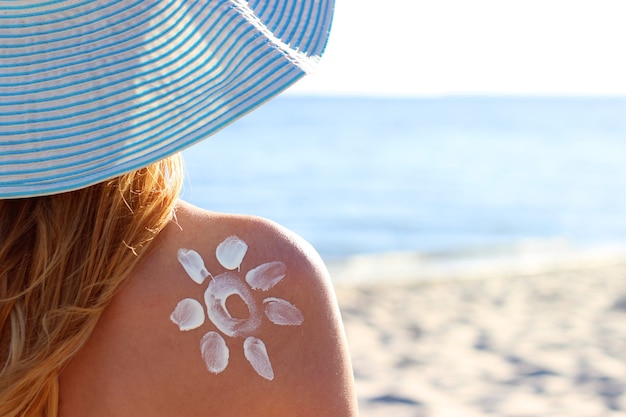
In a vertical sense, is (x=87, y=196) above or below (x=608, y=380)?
above

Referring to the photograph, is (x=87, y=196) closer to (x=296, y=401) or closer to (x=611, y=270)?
(x=296, y=401)

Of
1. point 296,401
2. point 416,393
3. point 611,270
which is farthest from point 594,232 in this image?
point 296,401

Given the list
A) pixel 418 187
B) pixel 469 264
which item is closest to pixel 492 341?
pixel 469 264

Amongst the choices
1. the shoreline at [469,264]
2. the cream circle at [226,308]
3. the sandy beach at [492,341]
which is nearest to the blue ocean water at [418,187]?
the shoreline at [469,264]

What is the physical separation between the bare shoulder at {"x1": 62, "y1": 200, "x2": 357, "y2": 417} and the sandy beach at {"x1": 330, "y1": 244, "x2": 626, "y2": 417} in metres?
2.62

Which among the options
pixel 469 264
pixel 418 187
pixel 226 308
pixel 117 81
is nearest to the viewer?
pixel 117 81

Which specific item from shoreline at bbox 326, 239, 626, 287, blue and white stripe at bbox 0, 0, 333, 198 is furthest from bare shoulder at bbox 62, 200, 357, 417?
shoreline at bbox 326, 239, 626, 287

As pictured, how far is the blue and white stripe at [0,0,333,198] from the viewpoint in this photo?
3.12 feet

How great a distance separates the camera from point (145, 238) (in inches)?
40.7

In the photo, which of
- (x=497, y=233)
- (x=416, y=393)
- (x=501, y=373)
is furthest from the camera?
(x=497, y=233)

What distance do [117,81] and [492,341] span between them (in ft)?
13.5

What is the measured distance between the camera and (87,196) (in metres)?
1.04

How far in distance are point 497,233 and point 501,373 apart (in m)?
8.36

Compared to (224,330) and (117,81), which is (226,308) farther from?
(117,81)
